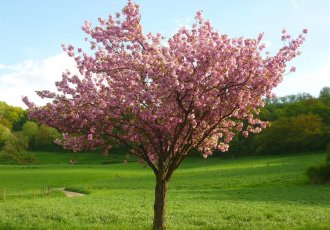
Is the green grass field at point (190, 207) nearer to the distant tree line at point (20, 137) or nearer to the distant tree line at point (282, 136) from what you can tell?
the distant tree line at point (20, 137)

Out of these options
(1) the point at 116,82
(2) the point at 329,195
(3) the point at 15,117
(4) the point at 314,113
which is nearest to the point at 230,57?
(1) the point at 116,82

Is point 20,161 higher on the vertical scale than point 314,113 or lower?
lower

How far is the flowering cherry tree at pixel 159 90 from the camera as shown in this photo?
12625mm

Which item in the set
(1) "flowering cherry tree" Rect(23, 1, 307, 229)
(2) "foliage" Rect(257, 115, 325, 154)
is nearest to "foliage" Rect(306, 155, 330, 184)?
(1) "flowering cherry tree" Rect(23, 1, 307, 229)

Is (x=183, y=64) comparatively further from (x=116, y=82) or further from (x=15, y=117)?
(x=15, y=117)

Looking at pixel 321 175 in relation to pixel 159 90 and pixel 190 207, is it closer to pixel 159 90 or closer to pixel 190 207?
pixel 190 207

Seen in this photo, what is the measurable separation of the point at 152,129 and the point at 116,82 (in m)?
1.94

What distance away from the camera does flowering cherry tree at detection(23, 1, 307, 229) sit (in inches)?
497

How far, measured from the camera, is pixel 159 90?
A: 40.6 ft

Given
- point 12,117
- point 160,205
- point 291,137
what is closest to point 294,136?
point 291,137

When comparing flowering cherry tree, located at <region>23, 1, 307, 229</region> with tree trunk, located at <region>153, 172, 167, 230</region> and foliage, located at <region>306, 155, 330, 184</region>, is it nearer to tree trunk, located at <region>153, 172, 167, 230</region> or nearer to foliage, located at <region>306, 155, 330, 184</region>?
tree trunk, located at <region>153, 172, 167, 230</region>

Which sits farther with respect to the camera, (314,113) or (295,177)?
(314,113)

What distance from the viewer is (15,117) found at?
195 metres

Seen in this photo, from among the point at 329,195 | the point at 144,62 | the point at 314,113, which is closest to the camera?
the point at 144,62
